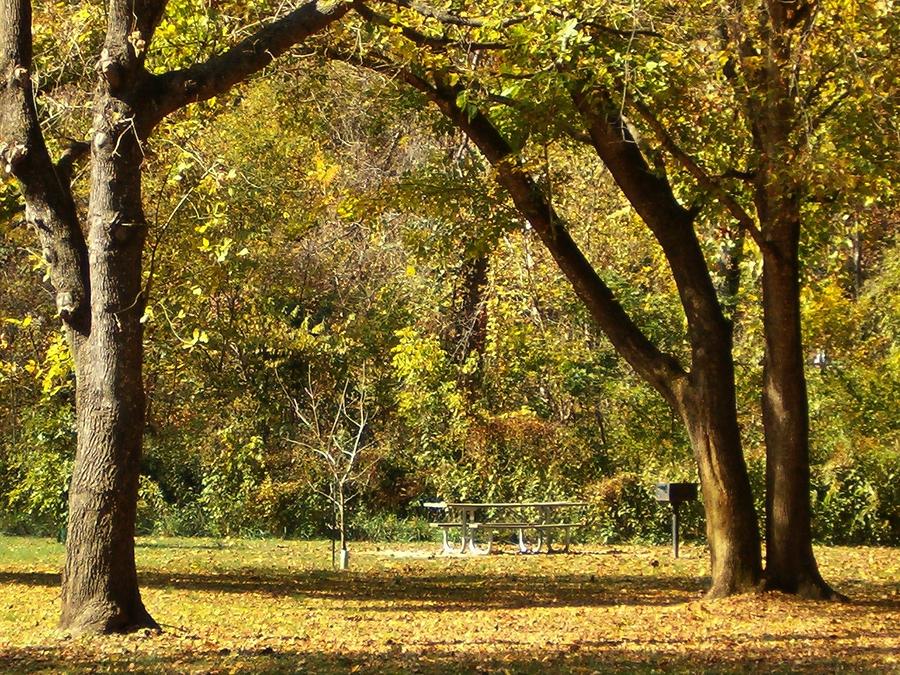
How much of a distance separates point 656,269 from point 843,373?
473cm

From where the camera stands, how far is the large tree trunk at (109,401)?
9750 millimetres

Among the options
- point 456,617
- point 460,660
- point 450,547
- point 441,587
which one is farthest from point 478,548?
point 460,660

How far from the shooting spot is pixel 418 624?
11922 millimetres

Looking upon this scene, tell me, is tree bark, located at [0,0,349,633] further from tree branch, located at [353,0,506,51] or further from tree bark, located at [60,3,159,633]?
tree branch, located at [353,0,506,51]

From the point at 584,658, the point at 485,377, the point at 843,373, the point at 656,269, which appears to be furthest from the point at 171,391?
the point at 584,658

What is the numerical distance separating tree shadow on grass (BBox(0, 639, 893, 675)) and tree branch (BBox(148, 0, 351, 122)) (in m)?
4.26

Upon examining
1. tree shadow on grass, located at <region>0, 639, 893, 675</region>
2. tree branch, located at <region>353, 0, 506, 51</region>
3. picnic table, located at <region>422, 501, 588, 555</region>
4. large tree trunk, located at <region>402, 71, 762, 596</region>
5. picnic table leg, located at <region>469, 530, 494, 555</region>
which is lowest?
tree shadow on grass, located at <region>0, 639, 893, 675</region>

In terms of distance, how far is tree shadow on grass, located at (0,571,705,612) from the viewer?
46.0 feet

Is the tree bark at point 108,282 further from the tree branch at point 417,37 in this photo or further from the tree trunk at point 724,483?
the tree trunk at point 724,483

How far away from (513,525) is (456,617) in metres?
7.33

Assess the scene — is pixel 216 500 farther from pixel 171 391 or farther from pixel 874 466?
pixel 874 466

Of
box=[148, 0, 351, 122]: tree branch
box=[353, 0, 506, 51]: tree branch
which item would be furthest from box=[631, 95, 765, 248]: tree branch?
box=[148, 0, 351, 122]: tree branch

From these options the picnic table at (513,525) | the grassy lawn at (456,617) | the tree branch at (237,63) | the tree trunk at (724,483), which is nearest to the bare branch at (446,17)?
the tree branch at (237,63)

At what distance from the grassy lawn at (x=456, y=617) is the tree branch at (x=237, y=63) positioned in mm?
4291
